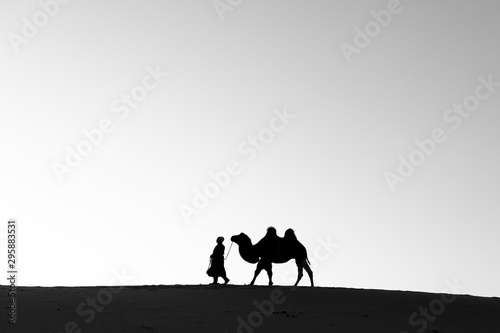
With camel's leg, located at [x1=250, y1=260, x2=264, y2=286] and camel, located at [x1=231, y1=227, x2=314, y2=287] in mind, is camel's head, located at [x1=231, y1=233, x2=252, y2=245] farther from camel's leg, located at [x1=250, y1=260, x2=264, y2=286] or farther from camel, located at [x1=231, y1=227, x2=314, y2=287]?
camel's leg, located at [x1=250, y1=260, x2=264, y2=286]

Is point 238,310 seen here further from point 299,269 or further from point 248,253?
point 299,269

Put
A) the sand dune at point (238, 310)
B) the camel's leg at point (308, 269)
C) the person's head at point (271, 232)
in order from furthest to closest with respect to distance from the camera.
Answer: the camel's leg at point (308, 269), the person's head at point (271, 232), the sand dune at point (238, 310)

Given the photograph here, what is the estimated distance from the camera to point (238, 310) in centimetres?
1617

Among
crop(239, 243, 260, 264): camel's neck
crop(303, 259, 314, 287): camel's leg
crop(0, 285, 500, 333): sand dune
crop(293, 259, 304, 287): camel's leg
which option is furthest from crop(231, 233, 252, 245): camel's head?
crop(0, 285, 500, 333): sand dune

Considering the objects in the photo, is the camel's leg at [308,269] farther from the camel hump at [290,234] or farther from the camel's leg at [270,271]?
the camel's leg at [270,271]

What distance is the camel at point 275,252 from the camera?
20984 millimetres

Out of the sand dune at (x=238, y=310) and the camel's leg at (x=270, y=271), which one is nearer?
the sand dune at (x=238, y=310)

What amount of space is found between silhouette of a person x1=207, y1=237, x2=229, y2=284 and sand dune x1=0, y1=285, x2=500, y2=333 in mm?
1209

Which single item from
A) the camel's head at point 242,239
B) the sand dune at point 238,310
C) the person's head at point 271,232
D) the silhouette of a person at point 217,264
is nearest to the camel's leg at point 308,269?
the sand dune at point 238,310

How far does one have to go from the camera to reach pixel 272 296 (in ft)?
59.4

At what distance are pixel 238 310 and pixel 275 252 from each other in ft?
16.3

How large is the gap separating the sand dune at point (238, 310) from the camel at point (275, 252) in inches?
50.4

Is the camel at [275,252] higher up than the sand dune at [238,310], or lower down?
higher up

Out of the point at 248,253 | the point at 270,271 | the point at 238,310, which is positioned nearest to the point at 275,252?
the point at 270,271
